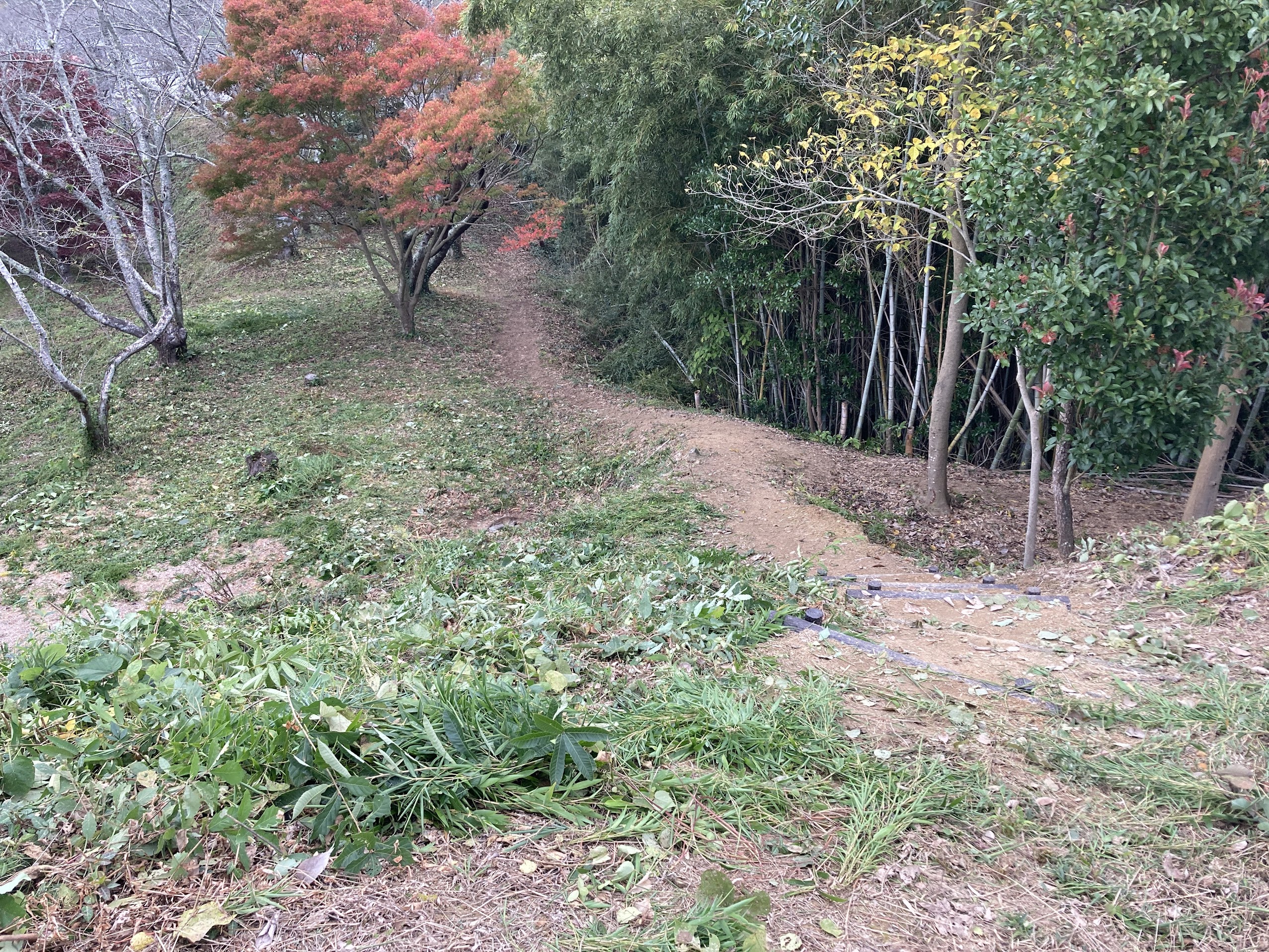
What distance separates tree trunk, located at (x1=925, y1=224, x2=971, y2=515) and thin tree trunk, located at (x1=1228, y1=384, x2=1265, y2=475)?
2331 millimetres

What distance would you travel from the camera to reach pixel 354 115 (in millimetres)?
9805

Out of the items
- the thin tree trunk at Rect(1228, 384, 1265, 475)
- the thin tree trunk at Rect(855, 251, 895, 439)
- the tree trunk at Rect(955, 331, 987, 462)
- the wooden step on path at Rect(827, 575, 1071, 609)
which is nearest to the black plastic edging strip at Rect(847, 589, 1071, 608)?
the wooden step on path at Rect(827, 575, 1071, 609)

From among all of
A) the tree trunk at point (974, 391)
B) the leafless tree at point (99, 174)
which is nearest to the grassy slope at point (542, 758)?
the tree trunk at point (974, 391)

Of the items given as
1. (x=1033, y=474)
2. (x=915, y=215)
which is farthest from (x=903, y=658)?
(x=915, y=215)

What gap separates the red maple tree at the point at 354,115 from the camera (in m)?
9.03

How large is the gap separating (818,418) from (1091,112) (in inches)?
237

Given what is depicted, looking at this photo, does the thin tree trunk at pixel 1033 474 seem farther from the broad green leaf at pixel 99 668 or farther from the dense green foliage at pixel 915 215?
the broad green leaf at pixel 99 668

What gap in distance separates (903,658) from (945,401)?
4.36 metres

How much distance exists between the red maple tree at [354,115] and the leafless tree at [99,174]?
649 mm

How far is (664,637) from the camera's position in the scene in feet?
8.39

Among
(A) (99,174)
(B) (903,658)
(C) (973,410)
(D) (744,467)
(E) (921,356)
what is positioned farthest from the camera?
(A) (99,174)

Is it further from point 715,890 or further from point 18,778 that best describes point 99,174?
point 715,890

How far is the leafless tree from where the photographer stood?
26.7 feet

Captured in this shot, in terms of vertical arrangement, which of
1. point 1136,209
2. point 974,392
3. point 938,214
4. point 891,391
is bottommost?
point 891,391
